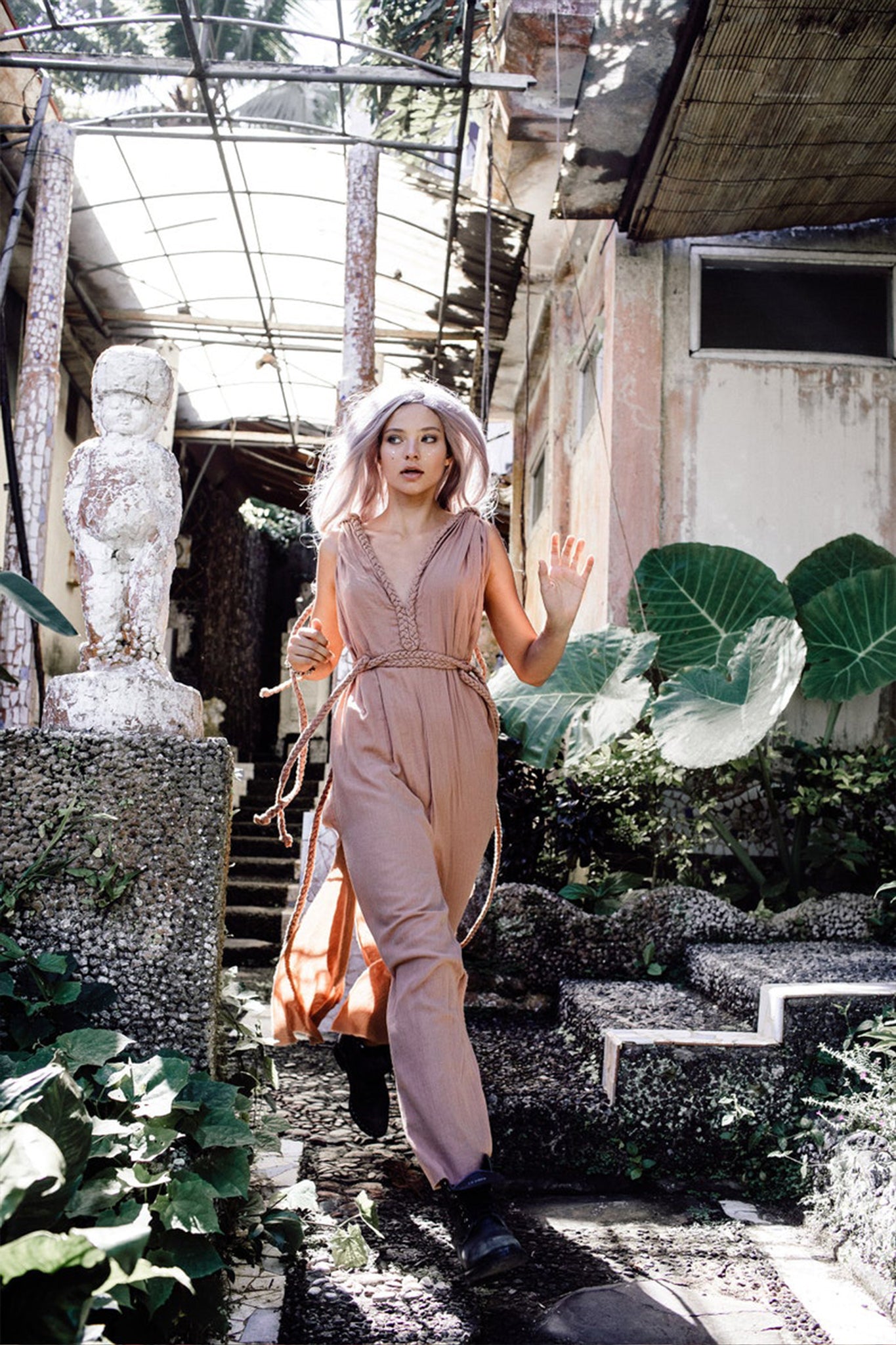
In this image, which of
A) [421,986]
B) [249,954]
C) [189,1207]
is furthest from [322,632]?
[249,954]

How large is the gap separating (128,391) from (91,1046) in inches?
67.5

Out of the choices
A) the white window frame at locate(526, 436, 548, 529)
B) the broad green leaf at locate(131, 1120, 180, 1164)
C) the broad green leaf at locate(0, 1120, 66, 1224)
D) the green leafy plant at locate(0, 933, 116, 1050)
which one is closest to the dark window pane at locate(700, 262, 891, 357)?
the white window frame at locate(526, 436, 548, 529)

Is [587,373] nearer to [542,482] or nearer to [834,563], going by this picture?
[542,482]

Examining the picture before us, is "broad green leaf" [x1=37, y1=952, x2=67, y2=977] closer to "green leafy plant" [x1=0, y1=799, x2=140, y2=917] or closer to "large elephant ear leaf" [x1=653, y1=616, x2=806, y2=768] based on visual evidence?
"green leafy plant" [x1=0, y1=799, x2=140, y2=917]

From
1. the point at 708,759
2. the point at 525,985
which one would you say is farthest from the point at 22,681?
the point at 708,759

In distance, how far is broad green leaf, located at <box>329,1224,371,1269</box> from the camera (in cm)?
256

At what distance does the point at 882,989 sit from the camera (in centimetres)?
336

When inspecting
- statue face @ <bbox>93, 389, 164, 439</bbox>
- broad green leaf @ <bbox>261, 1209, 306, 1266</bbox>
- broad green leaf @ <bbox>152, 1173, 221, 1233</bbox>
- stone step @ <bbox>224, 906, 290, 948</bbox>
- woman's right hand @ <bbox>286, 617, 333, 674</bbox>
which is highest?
statue face @ <bbox>93, 389, 164, 439</bbox>

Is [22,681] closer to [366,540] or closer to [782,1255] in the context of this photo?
[366,540]

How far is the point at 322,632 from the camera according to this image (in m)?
3.08

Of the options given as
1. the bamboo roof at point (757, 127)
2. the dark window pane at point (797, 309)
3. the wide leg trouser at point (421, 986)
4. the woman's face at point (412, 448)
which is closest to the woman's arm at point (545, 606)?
the woman's face at point (412, 448)

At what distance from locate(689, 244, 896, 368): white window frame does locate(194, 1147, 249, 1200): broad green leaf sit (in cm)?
530

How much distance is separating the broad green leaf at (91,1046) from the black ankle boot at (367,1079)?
0.77m

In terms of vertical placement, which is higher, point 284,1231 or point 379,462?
point 379,462
